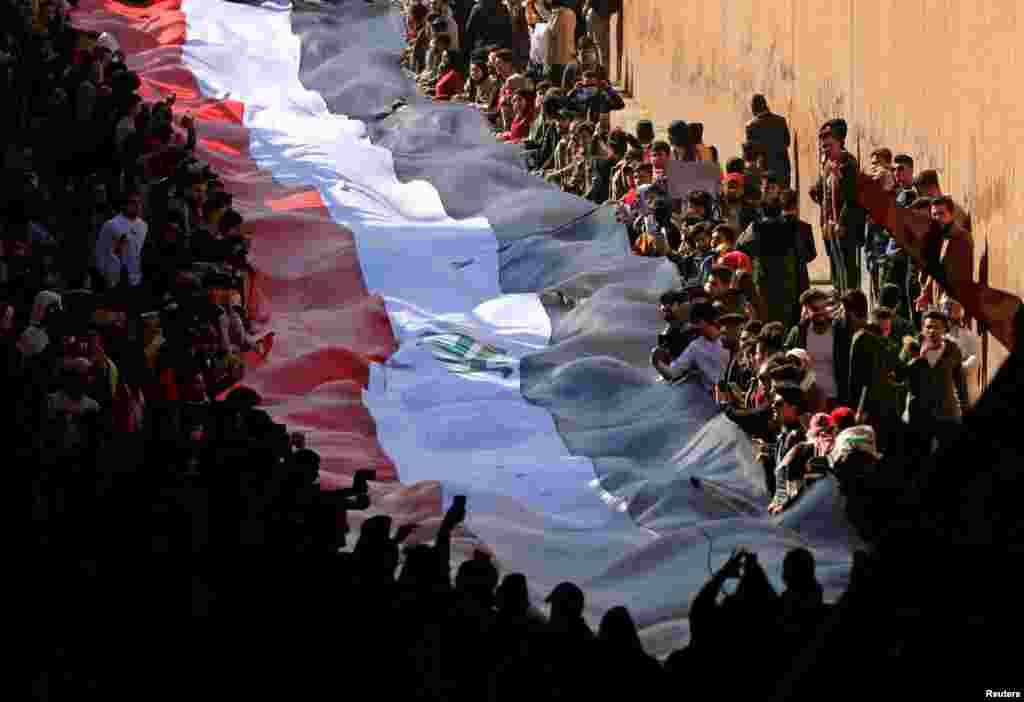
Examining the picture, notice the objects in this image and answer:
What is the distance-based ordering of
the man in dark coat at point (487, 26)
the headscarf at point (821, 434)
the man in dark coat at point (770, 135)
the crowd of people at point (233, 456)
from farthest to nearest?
the man in dark coat at point (487, 26), the man in dark coat at point (770, 135), the headscarf at point (821, 434), the crowd of people at point (233, 456)

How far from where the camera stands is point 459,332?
62.2 ft

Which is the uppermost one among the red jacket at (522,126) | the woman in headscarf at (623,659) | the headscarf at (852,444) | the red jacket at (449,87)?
the woman in headscarf at (623,659)

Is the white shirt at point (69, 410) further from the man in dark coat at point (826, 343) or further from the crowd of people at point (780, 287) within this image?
the man in dark coat at point (826, 343)

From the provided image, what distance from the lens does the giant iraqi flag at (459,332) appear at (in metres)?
13.8

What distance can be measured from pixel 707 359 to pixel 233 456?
178 inches

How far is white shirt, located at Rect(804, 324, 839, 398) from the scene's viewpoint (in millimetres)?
14357

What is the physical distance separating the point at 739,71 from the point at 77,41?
579cm

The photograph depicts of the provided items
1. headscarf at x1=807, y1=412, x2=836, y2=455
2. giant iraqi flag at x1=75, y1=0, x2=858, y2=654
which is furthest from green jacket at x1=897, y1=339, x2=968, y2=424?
giant iraqi flag at x1=75, y1=0, x2=858, y2=654

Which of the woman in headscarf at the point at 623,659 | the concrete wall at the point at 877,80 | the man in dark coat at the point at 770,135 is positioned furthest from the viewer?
the man in dark coat at the point at 770,135

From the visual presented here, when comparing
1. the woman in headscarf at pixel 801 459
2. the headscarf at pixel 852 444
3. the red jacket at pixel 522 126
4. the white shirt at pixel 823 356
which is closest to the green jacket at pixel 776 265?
the white shirt at pixel 823 356

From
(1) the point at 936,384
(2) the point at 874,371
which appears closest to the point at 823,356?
(2) the point at 874,371

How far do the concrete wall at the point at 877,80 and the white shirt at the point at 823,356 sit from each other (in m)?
1.42

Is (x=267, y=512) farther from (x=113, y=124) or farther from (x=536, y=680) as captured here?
(x=113, y=124)

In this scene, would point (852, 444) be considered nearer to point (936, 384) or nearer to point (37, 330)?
point (936, 384)
